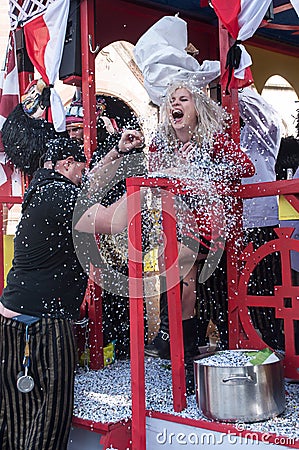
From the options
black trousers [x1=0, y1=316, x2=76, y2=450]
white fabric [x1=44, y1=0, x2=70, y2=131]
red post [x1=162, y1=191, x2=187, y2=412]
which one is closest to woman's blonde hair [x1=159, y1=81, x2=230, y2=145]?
red post [x1=162, y1=191, x2=187, y2=412]

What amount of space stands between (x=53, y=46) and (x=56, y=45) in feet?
0.12

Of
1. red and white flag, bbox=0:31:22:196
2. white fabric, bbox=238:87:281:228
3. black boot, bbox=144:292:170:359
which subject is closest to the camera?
black boot, bbox=144:292:170:359

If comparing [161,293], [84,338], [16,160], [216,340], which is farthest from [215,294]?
[16,160]

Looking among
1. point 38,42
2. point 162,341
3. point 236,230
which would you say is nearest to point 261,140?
point 236,230

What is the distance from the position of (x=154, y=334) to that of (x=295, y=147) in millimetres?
1859

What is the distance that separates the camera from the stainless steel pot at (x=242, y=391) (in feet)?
8.46

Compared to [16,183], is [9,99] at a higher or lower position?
higher

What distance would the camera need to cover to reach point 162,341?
3.95 metres

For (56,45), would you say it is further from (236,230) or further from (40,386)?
(40,386)

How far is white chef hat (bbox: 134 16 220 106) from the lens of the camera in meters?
3.48

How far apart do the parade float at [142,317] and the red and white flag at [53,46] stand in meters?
0.01

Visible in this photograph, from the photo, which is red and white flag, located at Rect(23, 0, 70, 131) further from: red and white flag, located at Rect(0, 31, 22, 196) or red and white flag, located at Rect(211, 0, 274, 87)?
red and white flag, located at Rect(211, 0, 274, 87)

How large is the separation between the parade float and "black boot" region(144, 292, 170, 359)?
6.1 inches

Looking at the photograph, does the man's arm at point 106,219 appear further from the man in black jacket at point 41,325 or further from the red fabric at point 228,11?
the red fabric at point 228,11
